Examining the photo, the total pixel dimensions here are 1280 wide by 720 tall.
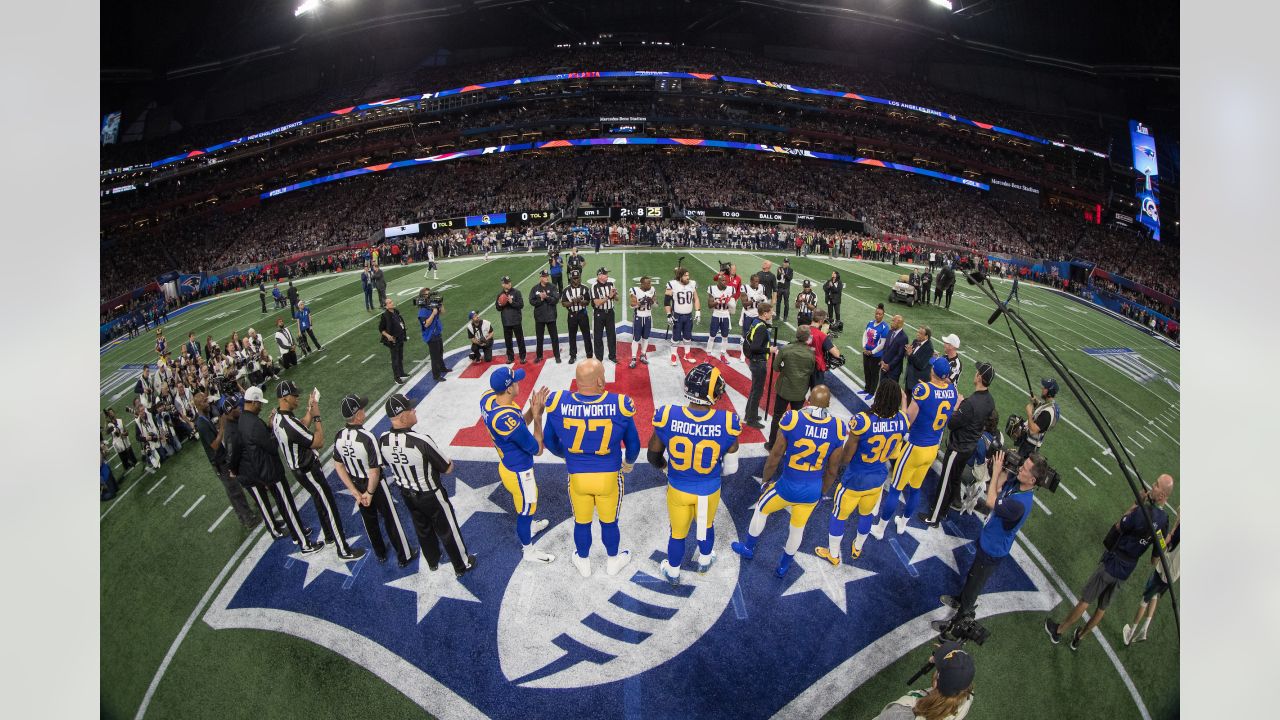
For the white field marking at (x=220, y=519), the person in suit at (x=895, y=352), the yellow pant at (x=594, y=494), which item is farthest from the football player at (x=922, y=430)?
the white field marking at (x=220, y=519)

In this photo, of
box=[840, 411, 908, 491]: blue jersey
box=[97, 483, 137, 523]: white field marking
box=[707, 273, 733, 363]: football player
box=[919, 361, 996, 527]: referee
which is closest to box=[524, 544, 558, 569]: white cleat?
box=[840, 411, 908, 491]: blue jersey

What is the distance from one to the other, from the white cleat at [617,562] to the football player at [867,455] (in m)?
2.37

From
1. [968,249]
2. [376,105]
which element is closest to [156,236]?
[376,105]

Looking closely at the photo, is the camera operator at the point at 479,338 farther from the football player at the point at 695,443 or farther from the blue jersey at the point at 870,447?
the blue jersey at the point at 870,447

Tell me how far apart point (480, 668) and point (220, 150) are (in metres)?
53.1

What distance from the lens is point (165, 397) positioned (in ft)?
29.6

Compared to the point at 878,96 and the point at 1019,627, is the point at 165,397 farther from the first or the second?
the point at 878,96

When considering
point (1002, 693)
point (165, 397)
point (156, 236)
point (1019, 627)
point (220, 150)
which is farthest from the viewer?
point (220, 150)

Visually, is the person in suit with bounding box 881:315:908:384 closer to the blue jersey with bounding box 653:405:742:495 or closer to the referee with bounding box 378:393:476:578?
the blue jersey with bounding box 653:405:742:495

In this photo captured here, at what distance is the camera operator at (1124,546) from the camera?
420 cm

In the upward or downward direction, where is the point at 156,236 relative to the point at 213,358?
upward

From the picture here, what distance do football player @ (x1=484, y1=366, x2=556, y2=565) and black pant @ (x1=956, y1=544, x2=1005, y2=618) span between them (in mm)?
4382

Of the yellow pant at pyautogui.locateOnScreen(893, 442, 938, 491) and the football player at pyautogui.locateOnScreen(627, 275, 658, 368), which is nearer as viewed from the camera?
the yellow pant at pyautogui.locateOnScreen(893, 442, 938, 491)

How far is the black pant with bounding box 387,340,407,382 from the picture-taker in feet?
33.4
